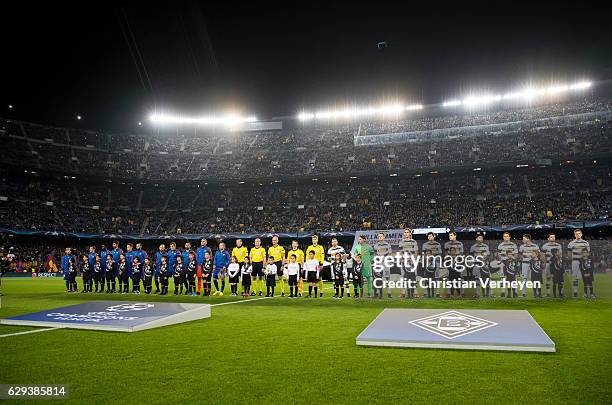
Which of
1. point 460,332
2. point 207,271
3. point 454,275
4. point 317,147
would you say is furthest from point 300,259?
point 317,147

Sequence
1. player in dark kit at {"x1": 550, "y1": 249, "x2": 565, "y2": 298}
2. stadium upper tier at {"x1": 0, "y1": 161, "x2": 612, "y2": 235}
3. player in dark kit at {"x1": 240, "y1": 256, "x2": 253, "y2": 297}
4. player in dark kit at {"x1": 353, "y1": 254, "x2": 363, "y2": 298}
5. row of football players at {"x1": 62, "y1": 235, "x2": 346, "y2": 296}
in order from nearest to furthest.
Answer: player in dark kit at {"x1": 550, "y1": 249, "x2": 565, "y2": 298} → player in dark kit at {"x1": 353, "y1": 254, "x2": 363, "y2": 298} → row of football players at {"x1": 62, "y1": 235, "x2": 346, "y2": 296} → player in dark kit at {"x1": 240, "y1": 256, "x2": 253, "y2": 297} → stadium upper tier at {"x1": 0, "y1": 161, "x2": 612, "y2": 235}

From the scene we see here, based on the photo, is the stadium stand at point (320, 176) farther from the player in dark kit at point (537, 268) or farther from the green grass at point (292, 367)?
the green grass at point (292, 367)

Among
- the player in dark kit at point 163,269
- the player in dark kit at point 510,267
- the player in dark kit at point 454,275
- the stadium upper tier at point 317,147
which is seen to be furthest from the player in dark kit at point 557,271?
the stadium upper tier at point 317,147

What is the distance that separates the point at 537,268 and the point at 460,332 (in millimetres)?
7835

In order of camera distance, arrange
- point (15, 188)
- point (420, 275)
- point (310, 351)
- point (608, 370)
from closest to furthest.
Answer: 1. point (608, 370)
2. point (310, 351)
3. point (420, 275)
4. point (15, 188)

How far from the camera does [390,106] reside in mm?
54812

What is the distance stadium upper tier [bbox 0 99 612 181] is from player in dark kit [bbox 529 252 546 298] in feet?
110

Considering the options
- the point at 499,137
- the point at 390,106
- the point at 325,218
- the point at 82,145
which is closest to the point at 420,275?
the point at 325,218

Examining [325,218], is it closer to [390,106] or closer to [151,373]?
[390,106]

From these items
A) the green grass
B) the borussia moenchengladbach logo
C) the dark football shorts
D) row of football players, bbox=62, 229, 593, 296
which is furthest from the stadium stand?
the green grass

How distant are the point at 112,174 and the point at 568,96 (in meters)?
54.1

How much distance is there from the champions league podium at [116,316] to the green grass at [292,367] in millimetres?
259

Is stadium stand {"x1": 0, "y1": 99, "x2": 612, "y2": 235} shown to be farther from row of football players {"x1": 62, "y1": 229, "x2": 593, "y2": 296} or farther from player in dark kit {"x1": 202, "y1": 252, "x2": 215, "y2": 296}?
player in dark kit {"x1": 202, "y1": 252, "x2": 215, "y2": 296}

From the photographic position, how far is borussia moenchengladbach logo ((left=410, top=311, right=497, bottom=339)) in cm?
704
